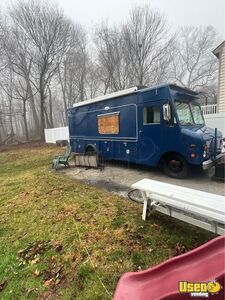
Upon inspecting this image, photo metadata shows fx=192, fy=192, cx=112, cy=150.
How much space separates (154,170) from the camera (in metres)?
6.75

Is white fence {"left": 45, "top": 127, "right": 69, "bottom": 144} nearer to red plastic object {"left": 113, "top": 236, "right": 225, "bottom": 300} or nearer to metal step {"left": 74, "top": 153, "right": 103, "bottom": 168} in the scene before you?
metal step {"left": 74, "top": 153, "right": 103, "bottom": 168}

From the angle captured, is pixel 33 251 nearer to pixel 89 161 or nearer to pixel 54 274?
pixel 54 274

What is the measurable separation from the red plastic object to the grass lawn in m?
0.37

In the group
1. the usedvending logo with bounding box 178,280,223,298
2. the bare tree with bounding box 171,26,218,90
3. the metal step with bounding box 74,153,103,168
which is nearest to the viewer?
the usedvending logo with bounding box 178,280,223,298

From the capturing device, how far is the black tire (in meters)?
5.52

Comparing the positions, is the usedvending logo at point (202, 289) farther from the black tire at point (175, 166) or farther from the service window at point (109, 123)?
the service window at point (109, 123)

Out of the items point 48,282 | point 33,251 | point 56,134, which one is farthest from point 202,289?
point 56,134

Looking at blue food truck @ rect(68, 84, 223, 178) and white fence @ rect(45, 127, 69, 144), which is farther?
white fence @ rect(45, 127, 69, 144)

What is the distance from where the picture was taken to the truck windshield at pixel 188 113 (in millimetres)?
5441

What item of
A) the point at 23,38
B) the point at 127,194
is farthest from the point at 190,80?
the point at 127,194

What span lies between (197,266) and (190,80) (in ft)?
112

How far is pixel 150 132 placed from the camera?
5.92m

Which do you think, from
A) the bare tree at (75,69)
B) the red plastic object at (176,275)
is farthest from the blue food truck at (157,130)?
the bare tree at (75,69)

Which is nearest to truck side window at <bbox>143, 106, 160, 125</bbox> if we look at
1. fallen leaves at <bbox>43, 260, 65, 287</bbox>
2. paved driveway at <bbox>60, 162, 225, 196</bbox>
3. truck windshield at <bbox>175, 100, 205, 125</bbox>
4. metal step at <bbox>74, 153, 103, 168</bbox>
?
truck windshield at <bbox>175, 100, 205, 125</bbox>
